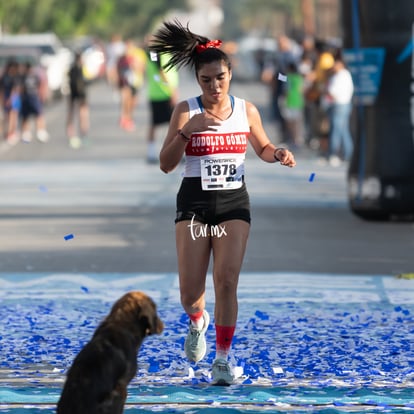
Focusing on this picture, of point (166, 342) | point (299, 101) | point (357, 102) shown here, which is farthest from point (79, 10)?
point (166, 342)

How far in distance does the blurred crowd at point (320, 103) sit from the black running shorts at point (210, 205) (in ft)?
35.3

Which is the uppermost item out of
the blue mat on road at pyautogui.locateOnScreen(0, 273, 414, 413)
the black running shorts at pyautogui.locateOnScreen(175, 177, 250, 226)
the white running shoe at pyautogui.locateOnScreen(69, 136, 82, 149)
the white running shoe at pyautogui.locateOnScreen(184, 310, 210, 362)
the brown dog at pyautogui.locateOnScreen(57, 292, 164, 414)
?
the black running shorts at pyautogui.locateOnScreen(175, 177, 250, 226)

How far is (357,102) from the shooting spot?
47.1ft

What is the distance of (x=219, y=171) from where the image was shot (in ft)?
24.0

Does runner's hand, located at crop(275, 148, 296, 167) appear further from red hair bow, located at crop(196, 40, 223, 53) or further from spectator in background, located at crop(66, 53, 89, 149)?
spectator in background, located at crop(66, 53, 89, 149)

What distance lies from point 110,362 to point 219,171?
1832 millimetres

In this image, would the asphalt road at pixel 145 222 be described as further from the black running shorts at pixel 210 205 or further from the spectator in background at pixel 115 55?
the spectator in background at pixel 115 55

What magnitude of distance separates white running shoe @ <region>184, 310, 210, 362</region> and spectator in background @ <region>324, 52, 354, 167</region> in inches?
538

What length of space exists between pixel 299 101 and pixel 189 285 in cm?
1782

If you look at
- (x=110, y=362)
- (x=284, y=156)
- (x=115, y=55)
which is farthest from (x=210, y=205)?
(x=115, y=55)

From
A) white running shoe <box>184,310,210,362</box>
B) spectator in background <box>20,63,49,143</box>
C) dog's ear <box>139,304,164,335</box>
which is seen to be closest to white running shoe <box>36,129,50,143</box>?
spectator in background <box>20,63,49,143</box>

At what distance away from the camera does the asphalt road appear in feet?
40.1

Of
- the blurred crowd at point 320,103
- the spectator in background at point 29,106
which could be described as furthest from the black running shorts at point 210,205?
the spectator in background at point 29,106

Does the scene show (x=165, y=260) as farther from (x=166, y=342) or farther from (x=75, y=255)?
(x=166, y=342)
